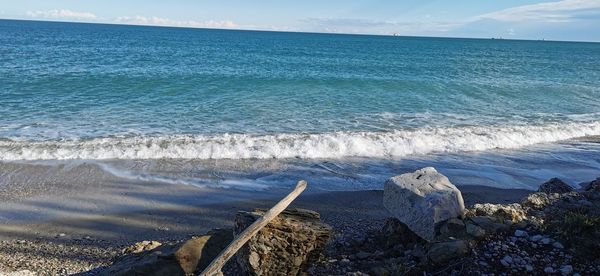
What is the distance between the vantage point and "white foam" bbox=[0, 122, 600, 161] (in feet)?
38.4

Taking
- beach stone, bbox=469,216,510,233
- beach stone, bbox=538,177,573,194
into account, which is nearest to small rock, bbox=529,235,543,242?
beach stone, bbox=469,216,510,233

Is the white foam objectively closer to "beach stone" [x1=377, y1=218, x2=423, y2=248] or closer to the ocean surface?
the ocean surface

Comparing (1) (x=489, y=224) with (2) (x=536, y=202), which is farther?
(2) (x=536, y=202)

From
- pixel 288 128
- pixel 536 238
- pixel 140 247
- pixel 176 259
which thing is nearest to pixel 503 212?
pixel 536 238

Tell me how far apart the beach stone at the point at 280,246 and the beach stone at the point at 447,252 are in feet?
4.09

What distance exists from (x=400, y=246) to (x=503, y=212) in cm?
167

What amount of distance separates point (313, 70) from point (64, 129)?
75.5ft

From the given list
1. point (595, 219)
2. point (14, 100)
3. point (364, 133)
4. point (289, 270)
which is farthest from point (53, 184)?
point (14, 100)

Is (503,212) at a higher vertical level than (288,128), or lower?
higher

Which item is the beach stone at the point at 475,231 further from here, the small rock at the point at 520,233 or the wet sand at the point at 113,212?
the wet sand at the point at 113,212

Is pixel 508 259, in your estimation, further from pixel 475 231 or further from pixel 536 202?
pixel 536 202

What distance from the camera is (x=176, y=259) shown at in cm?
523

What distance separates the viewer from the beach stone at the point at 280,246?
193 inches

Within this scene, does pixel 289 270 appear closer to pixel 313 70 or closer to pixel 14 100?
pixel 14 100
